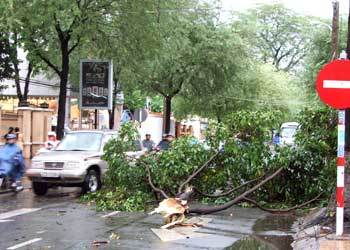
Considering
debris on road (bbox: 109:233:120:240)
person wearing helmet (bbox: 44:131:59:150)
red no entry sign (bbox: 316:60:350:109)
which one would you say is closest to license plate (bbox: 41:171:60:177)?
person wearing helmet (bbox: 44:131:59:150)

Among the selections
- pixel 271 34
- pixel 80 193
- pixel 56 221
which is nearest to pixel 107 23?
pixel 80 193

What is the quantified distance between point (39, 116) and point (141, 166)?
653 inches

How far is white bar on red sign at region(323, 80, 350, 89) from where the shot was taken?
8.87m

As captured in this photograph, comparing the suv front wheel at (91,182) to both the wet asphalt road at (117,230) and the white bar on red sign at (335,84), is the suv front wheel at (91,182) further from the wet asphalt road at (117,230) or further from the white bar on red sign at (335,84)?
the white bar on red sign at (335,84)

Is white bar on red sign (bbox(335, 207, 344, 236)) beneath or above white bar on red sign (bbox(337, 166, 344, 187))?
beneath

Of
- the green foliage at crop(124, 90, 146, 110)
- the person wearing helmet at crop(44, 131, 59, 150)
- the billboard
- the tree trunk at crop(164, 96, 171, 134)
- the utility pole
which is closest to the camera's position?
the person wearing helmet at crop(44, 131, 59, 150)

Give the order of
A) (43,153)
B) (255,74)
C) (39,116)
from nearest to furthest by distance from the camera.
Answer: (43,153) < (39,116) < (255,74)

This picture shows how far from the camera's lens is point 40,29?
19875 millimetres

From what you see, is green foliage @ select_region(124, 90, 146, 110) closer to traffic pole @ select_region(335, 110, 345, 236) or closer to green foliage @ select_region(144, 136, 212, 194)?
green foliage @ select_region(144, 136, 212, 194)

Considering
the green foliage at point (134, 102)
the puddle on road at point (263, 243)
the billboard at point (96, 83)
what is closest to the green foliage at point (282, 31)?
the green foliage at point (134, 102)

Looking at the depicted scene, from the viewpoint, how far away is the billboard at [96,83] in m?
20.8

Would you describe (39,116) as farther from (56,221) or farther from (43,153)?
(56,221)

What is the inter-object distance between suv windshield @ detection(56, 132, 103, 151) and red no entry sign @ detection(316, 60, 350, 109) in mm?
8614

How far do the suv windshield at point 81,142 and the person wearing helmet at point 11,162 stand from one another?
4.04 ft
